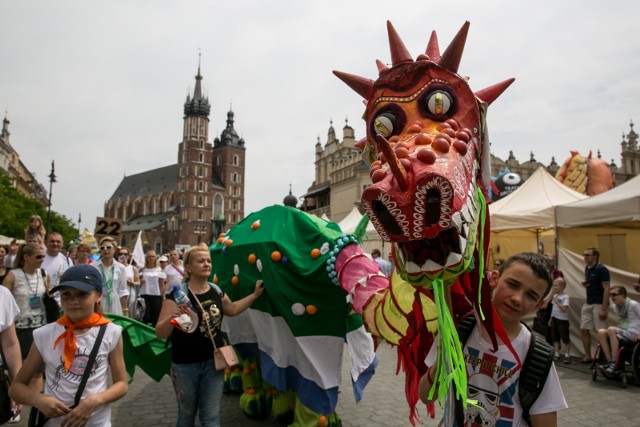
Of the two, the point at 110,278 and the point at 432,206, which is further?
the point at 110,278

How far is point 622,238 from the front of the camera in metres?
9.14

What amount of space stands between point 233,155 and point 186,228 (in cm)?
1758

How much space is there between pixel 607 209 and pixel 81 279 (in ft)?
23.3

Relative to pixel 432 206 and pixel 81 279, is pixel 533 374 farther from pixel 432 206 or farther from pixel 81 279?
pixel 81 279

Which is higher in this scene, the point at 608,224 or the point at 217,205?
the point at 217,205

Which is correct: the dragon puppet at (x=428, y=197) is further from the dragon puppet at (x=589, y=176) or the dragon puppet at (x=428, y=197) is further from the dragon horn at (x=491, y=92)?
the dragon puppet at (x=589, y=176)

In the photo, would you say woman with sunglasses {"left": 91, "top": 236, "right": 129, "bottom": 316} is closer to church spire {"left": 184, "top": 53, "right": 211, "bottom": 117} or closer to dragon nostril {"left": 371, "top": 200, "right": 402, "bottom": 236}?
dragon nostril {"left": 371, "top": 200, "right": 402, "bottom": 236}

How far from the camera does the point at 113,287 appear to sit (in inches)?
256

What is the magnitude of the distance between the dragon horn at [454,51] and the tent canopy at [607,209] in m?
5.66

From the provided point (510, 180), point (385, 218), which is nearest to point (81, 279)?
point (385, 218)

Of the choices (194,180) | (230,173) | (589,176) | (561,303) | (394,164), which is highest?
(230,173)

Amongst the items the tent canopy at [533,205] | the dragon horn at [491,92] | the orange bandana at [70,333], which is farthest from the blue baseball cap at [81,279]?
the tent canopy at [533,205]

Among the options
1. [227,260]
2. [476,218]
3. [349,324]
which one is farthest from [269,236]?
[476,218]

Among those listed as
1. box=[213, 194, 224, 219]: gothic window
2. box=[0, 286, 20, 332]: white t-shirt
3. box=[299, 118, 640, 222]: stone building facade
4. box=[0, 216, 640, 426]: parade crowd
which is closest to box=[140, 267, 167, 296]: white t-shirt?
box=[0, 216, 640, 426]: parade crowd
